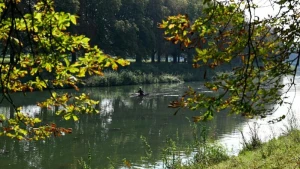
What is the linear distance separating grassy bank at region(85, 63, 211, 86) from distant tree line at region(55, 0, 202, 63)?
203cm

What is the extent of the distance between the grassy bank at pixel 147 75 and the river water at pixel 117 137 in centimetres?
1486

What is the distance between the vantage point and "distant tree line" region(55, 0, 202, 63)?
4653 centimetres

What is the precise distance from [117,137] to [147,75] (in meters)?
32.6

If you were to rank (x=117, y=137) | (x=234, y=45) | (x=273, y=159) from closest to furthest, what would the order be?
1. (x=234, y=45)
2. (x=273, y=159)
3. (x=117, y=137)

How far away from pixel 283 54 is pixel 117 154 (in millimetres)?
9874

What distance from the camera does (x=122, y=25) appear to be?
48844 mm

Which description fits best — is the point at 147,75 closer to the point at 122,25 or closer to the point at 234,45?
the point at 122,25

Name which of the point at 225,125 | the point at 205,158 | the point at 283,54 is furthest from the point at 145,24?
the point at 283,54

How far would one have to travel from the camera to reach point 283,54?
458 centimetres

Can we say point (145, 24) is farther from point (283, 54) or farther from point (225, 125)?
point (283, 54)

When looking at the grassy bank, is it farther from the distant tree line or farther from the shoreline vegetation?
the distant tree line

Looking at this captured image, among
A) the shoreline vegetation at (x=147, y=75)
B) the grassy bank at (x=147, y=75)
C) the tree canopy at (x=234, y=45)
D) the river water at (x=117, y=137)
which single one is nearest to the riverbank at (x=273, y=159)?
the river water at (x=117, y=137)

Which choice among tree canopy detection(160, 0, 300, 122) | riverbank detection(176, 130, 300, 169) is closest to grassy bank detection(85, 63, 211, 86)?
riverbank detection(176, 130, 300, 169)

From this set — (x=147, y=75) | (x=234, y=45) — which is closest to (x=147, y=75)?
(x=147, y=75)
